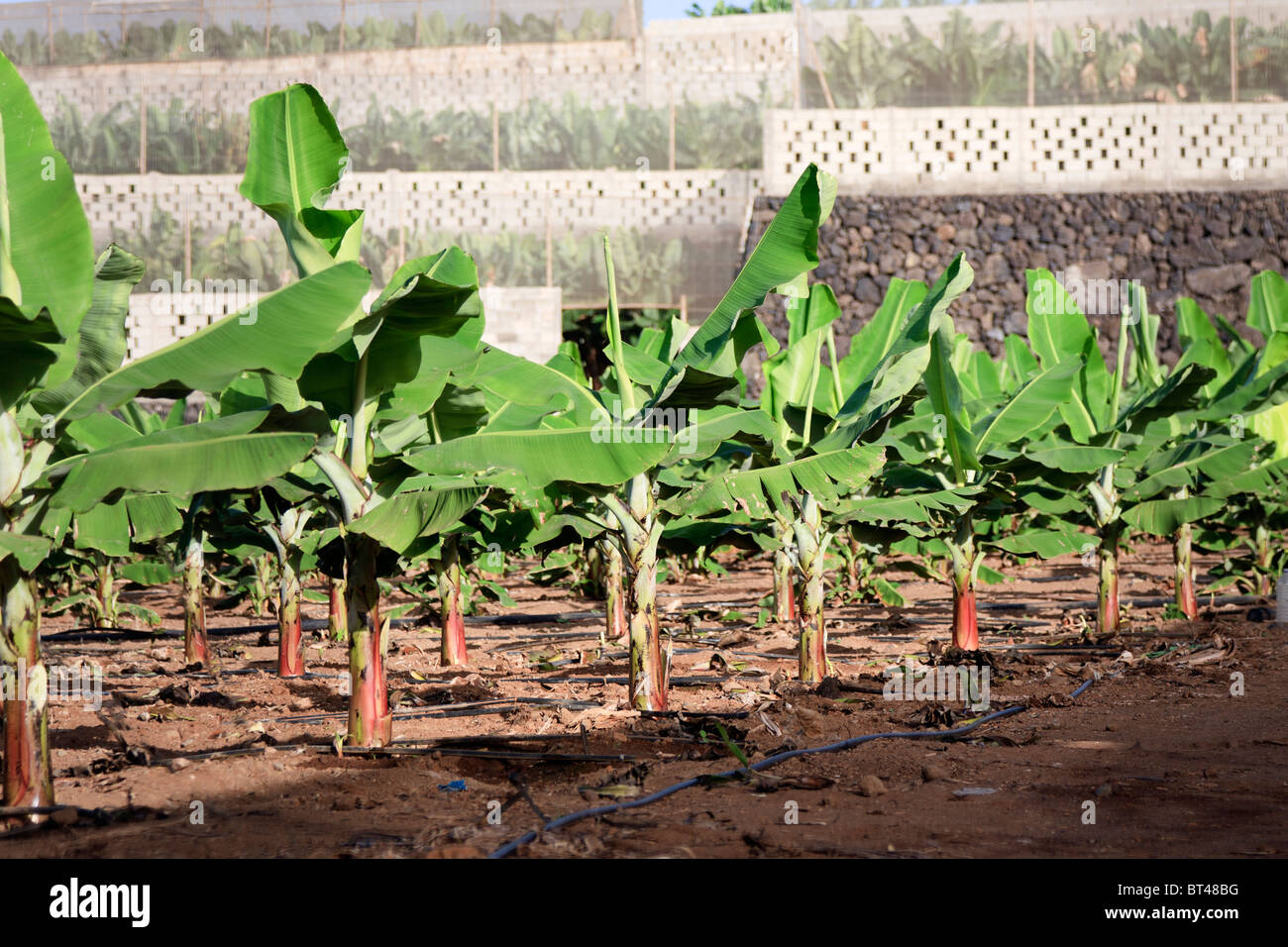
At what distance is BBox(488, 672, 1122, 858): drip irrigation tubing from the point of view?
3.84 metres

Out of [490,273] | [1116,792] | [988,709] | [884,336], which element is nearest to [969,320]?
[490,273]

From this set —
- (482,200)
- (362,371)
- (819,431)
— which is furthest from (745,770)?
(482,200)

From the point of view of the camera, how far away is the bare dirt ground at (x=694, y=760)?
3900 millimetres

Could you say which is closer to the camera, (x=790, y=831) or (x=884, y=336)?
(x=790, y=831)

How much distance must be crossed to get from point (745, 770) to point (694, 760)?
0.37 metres

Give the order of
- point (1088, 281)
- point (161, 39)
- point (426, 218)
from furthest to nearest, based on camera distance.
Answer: point (161, 39)
point (426, 218)
point (1088, 281)

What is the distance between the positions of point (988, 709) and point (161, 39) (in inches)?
962

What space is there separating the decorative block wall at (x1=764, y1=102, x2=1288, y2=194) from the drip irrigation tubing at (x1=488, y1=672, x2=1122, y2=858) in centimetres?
1507
